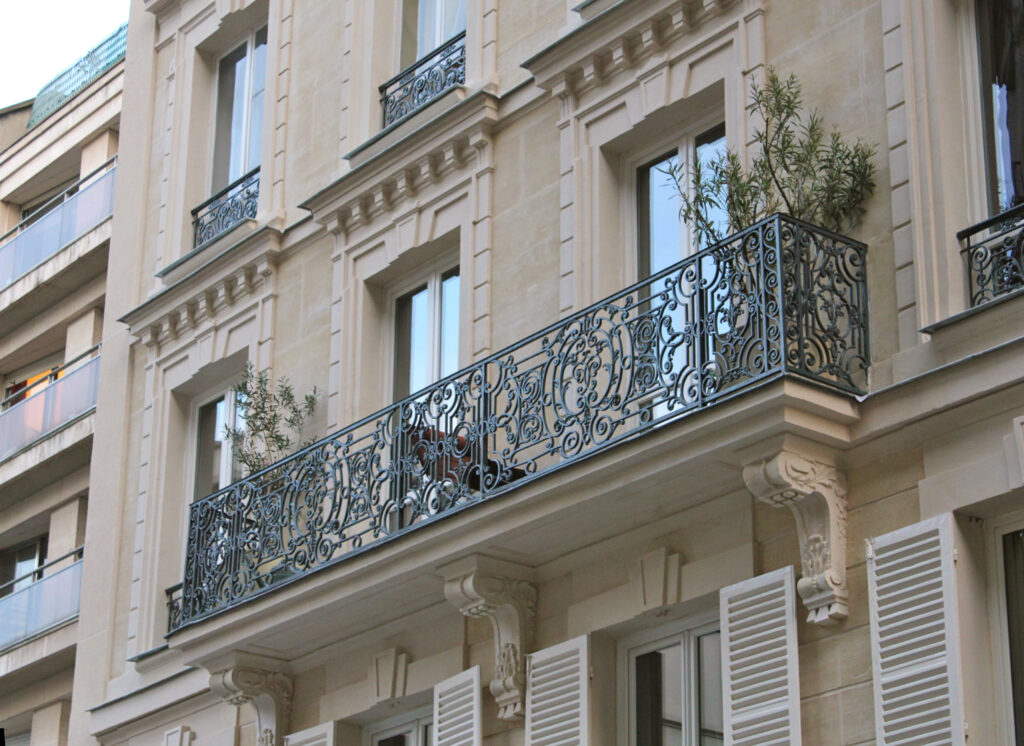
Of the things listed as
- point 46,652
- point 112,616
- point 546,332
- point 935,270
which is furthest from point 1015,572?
point 46,652

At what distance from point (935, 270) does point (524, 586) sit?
11.6 feet

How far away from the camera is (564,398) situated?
1276cm

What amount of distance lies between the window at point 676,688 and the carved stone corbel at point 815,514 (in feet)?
3.75

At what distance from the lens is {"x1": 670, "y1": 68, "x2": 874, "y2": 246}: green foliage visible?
12.0 metres

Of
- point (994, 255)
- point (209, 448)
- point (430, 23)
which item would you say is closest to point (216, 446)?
point (209, 448)

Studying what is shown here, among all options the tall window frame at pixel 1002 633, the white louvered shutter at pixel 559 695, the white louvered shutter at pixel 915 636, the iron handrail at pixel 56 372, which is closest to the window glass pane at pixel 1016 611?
the tall window frame at pixel 1002 633

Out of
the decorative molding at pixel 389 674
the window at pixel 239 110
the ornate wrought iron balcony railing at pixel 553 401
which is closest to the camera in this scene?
the ornate wrought iron balcony railing at pixel 553 401

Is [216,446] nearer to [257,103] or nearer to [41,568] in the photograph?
[257,103]

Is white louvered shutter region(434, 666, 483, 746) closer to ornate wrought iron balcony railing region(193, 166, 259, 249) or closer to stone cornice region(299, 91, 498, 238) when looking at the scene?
stone cornice region(299, 91, 498, 238)

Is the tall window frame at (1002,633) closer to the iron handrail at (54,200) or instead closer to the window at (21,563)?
the window at (21,563)

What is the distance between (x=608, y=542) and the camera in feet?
41.9

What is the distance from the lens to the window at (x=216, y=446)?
17.5 meters

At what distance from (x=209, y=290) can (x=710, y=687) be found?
7405 millimetres

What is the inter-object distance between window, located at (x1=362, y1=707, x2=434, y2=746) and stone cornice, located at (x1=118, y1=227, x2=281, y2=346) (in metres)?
4.39
